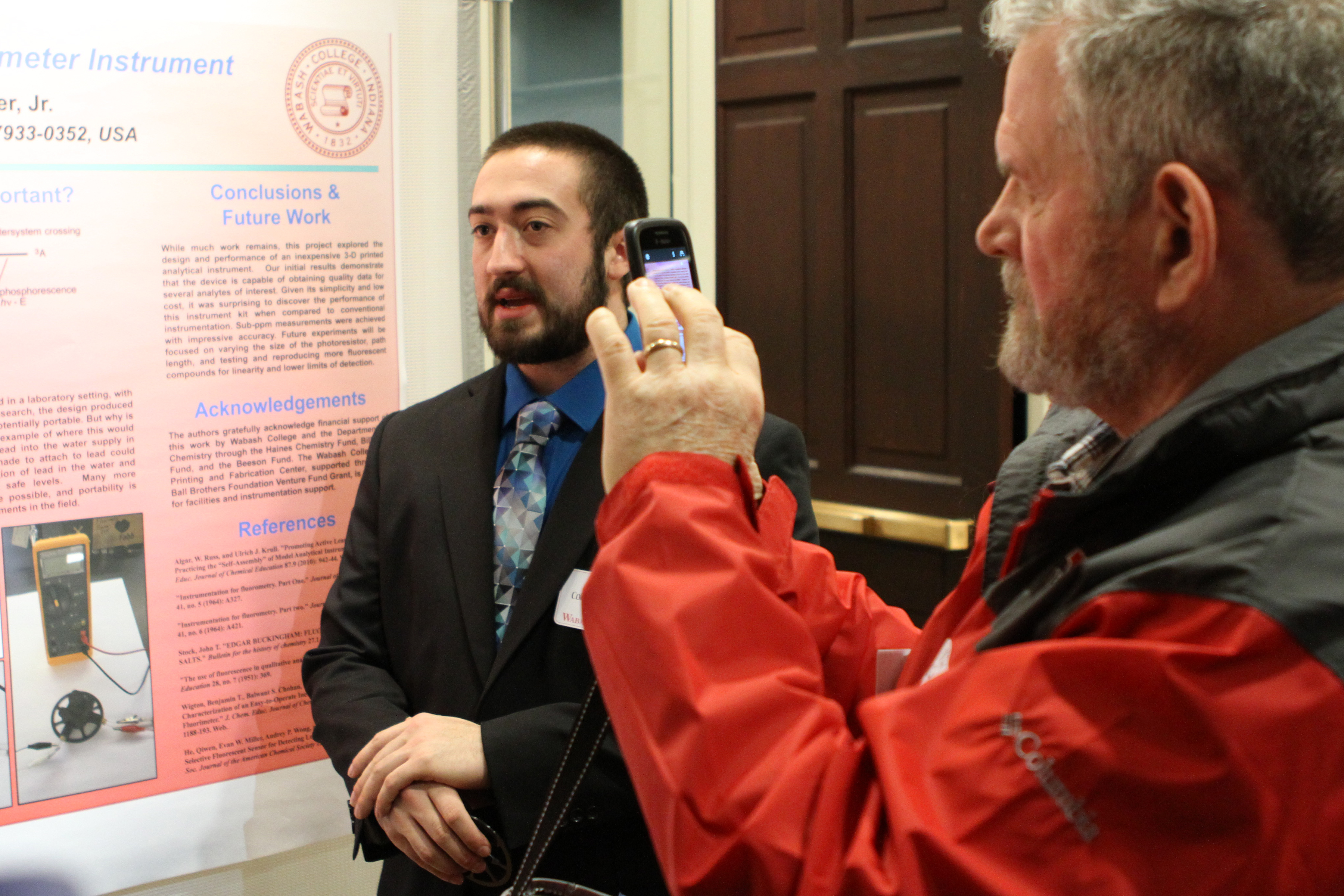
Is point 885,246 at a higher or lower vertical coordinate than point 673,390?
higher

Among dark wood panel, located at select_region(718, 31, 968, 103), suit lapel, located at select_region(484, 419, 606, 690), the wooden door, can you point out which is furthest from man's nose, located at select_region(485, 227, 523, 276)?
dark wood panel, located at select_region(718, 31, 968, 103)

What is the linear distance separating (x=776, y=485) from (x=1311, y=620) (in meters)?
0.47

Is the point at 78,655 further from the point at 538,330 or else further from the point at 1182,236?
the point at 1182,236

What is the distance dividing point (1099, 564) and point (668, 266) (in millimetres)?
624

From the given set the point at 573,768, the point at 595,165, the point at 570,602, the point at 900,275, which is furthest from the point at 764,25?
the point at 573,768

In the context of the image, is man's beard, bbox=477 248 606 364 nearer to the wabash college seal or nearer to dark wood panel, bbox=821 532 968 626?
the wabash college seal

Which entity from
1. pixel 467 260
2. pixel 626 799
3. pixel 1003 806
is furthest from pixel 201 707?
pixel 1003 806

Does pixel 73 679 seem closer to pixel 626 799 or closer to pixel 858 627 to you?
pixel 626 799

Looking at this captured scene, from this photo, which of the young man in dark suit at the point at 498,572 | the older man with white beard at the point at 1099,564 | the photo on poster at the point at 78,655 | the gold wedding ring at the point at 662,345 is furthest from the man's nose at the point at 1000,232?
the photo on poster at the point at 78,655

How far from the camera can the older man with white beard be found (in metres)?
0.56

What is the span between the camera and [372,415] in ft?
5.49

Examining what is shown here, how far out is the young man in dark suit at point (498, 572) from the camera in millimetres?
1271

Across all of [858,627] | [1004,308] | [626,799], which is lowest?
[626,799]

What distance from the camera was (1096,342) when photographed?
28.5 inches
